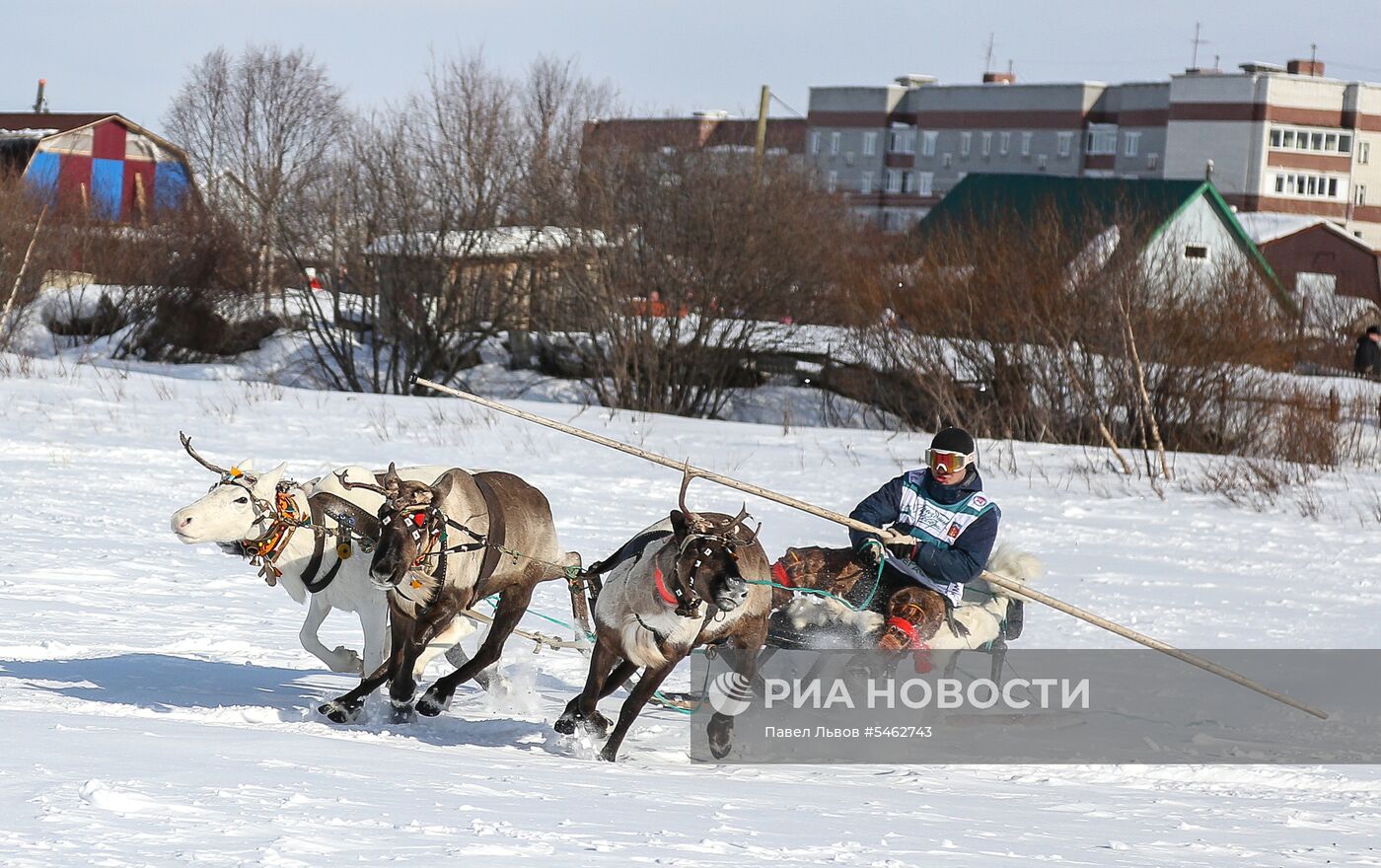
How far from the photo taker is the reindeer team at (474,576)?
6156mm

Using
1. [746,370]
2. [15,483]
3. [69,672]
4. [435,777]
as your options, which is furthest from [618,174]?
[435,777]

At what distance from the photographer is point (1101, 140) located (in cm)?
8569

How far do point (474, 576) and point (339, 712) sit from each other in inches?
31.1

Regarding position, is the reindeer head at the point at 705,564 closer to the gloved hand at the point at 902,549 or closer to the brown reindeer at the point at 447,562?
the brown reindeer at the point at 447,562

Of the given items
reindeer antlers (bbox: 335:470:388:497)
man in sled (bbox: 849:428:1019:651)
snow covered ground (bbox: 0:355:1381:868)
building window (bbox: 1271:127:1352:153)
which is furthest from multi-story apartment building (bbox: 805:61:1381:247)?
reindeer antlers (bbox: 335:470:388:497)

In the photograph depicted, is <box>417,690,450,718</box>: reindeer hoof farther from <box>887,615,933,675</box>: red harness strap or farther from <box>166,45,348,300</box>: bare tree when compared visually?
<box>166,45,348,300</box>: bare tree

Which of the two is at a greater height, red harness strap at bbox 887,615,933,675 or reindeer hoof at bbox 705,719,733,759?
red harness strap at bbox 887,615,933,675

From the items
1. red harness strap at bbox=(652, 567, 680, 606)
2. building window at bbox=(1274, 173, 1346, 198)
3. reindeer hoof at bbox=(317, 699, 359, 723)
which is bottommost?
reindeer hoof at bbox=(317, 699, 359, 723)

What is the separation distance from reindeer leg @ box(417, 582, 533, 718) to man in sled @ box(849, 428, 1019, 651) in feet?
5.09

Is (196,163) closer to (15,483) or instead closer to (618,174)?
(618,174)

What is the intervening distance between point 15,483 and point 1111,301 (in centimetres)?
1513

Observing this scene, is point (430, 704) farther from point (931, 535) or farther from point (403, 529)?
point (931, 535)

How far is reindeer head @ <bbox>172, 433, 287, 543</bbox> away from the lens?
662cm

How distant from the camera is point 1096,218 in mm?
25000
